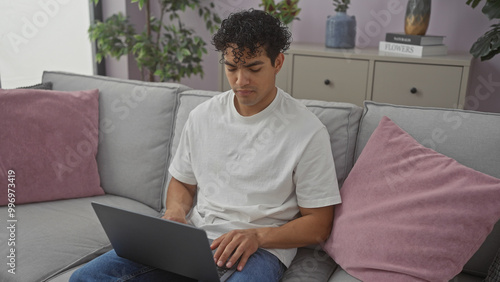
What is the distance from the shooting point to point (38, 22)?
9.76 feet

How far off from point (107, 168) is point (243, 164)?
685 mm

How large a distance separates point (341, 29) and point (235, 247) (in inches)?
71.7

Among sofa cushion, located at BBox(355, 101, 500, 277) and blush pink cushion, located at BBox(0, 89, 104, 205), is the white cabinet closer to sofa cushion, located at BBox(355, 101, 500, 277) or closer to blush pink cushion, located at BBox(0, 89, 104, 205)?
sofa cushion, located at BBox(355, 101, 500, 277)

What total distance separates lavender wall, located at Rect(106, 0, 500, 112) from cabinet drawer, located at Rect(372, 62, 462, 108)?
0.24 metres

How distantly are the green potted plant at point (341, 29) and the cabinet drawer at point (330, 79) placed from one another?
17cm

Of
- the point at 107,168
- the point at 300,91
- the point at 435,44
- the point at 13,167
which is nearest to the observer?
the point at 13,167

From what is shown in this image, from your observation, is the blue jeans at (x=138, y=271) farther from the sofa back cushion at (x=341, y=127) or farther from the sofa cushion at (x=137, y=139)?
the sofa cushion at (x=137, y=139)

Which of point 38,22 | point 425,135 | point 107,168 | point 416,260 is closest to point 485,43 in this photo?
point 425,135

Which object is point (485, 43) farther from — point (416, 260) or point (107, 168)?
point (107, 168)

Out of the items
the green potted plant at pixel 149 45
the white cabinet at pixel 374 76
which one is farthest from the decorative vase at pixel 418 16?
the green potted plant at pixel 149 45

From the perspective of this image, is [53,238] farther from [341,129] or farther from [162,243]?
[341,129]

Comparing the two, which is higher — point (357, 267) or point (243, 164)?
point (243, 164)

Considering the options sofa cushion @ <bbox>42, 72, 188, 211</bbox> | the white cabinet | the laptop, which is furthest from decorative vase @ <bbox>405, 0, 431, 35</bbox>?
the laptop

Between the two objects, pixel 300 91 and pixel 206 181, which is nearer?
pixel 206 181
